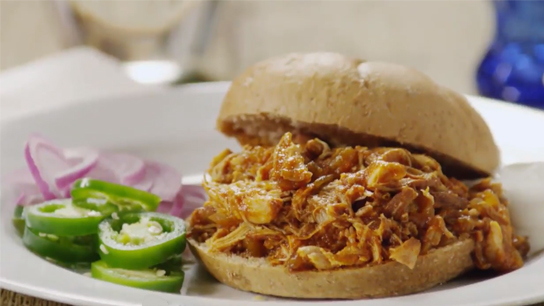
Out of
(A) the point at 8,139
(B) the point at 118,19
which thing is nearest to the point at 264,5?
(B) the point at 118,19

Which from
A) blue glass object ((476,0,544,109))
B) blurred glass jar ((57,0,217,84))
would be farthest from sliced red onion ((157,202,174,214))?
blurred glass jar ((57,0,217,84))

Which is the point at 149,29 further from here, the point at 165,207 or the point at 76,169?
the point at 165,207

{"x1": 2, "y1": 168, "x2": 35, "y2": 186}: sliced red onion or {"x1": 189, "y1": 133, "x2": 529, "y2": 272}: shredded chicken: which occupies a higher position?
{"x1": 189, "y1": 133, "x2": 529, "y2": 272}: shredded chicken

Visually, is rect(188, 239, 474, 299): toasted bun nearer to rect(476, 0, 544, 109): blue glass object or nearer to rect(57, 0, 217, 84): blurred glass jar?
rect(476, 0, 544, 109): blue glass object

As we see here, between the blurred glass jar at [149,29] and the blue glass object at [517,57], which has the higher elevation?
the blue glass object at [517,57]

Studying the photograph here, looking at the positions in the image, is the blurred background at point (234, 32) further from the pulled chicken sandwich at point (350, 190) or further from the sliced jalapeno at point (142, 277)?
the sliced jalapeno at point (142, 277)

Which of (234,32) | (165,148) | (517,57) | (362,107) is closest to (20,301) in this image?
(362,107)

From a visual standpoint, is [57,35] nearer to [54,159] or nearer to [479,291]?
[54,159]

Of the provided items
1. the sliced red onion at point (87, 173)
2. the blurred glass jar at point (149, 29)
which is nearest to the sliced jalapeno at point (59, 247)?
the sliced red onion at point (87, 173)
